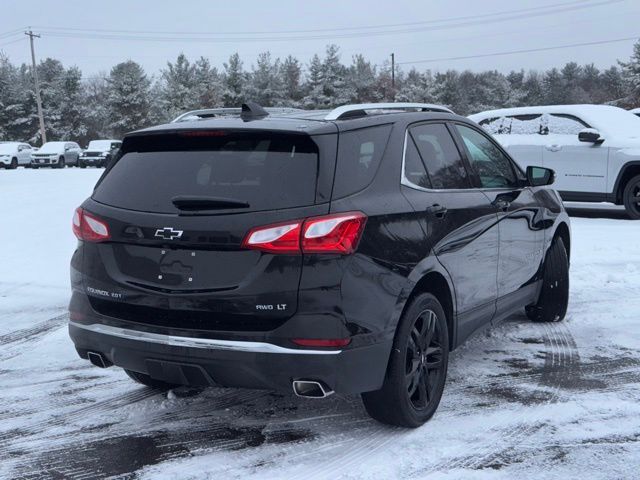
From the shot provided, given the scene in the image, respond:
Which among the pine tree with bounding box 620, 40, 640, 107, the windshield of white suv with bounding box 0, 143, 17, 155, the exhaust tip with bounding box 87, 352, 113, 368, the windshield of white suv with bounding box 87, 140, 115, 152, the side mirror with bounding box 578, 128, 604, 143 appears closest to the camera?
the exhaust tip with bounding box 87, 352, 113, 368

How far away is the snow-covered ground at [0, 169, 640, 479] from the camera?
139 inches

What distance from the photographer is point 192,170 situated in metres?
3.70

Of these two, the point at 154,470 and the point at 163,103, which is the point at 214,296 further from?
the point at 163,103

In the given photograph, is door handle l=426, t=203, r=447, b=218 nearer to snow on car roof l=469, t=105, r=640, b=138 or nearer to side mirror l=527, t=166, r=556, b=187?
side mirror l=527, t=166, r=556, b=187

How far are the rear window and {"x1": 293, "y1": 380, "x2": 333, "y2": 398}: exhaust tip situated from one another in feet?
2.73

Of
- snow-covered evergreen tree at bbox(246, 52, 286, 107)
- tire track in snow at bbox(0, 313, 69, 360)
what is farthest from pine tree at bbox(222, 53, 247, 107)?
tire track in snow at bbox(0, 313, 69, 360)

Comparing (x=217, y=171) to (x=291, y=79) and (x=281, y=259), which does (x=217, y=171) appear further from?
(x=291, y=79)

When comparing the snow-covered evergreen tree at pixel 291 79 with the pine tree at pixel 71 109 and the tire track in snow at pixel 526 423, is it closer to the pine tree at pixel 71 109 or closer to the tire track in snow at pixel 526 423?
the pine tree at pixel 71 109

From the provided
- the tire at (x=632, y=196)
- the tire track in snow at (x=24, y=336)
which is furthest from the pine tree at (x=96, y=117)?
the tire track in snow at (x=24, y=336)

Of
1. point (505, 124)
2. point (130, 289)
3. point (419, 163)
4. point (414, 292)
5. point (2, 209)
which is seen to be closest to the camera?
point (130, 289)

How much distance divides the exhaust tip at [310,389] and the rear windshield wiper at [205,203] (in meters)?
0.87

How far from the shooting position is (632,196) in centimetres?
1255

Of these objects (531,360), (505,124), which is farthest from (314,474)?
(505,124)

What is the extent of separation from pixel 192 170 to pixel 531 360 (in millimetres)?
2969
